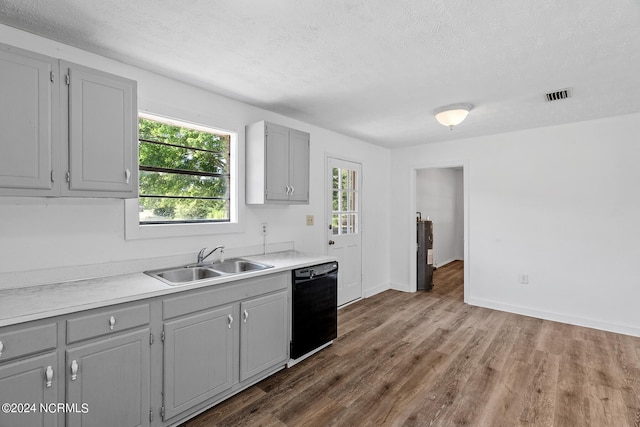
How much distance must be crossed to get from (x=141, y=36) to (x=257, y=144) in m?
1.27

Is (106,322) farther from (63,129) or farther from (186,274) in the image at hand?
(63,129)

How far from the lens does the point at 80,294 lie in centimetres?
176

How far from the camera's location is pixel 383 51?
2104mm

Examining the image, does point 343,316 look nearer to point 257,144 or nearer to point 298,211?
point 298,211

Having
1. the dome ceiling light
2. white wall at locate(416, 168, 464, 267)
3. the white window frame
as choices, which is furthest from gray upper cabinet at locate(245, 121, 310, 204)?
white wall at locate(416, 168, 464, 267)

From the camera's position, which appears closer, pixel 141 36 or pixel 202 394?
pixel 141 36

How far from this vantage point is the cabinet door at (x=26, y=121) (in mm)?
1627

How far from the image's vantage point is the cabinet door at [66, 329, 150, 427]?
159cm

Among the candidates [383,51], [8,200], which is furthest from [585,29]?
[8,200]

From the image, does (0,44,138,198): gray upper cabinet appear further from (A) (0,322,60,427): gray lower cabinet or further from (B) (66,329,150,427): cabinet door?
(B) (66,329,150,427): cabinet door

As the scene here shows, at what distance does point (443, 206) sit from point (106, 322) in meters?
7.24

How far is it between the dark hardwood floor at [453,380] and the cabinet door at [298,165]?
63.8 inches

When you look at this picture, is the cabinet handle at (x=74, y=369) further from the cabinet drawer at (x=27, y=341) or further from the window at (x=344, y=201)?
the window at (x=344, y=201)

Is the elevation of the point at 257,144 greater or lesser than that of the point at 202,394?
greater
